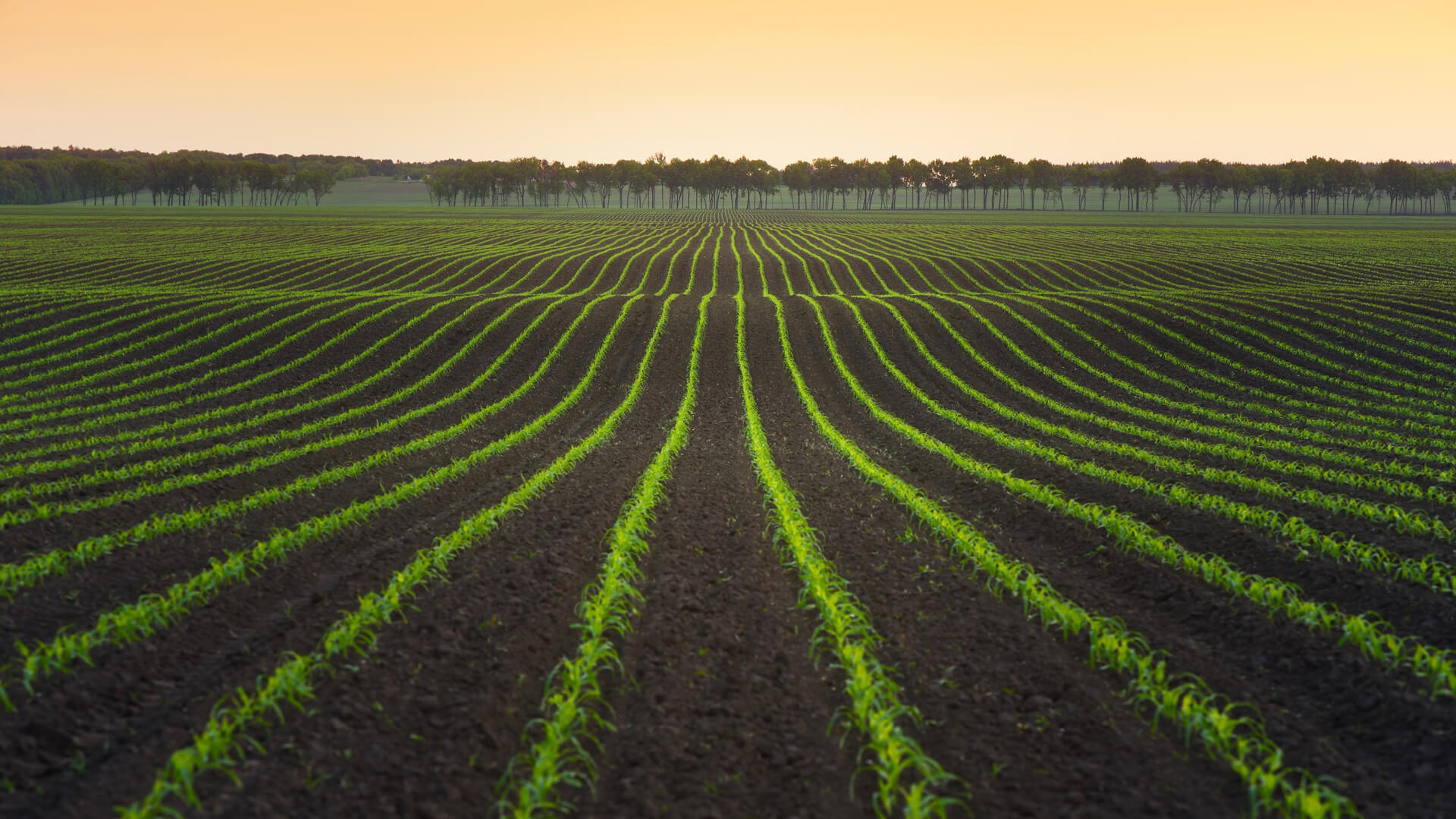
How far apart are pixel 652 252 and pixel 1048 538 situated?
2428 inches

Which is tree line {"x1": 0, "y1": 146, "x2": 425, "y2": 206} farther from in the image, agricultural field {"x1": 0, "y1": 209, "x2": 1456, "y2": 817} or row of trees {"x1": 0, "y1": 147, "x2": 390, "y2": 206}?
agricultural field {"x1": 0, "y1": 209, "x2": 1456, "y2": 817}

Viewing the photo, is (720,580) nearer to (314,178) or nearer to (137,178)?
(314,178)

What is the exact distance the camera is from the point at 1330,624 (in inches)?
348

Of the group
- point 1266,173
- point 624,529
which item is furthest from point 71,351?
point 1266,173

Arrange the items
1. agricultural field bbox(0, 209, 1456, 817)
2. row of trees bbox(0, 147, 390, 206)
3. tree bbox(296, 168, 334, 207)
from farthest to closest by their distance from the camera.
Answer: tree bbox(296, 168, 334, 207), row of trees bbox(0, 147, 390, 206), agricultural field bbox(0, 209, 1456, 817)

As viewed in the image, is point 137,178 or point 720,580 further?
point 137,178

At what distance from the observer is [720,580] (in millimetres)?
10578

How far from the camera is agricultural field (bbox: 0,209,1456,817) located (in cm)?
636

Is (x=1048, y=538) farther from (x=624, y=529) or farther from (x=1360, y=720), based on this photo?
(x=624, y=529)

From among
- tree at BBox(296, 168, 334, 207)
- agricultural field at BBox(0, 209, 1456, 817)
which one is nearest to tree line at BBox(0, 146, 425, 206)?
tree at BBox(296, 168, 334, 207)

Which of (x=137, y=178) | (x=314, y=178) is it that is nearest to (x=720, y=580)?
(x=314, y=178)

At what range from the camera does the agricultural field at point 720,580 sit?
250 inches

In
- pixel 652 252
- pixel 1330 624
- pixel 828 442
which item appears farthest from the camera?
pixel 652 252

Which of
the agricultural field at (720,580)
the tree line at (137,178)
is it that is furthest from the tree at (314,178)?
the agricultural field at (720,580)
